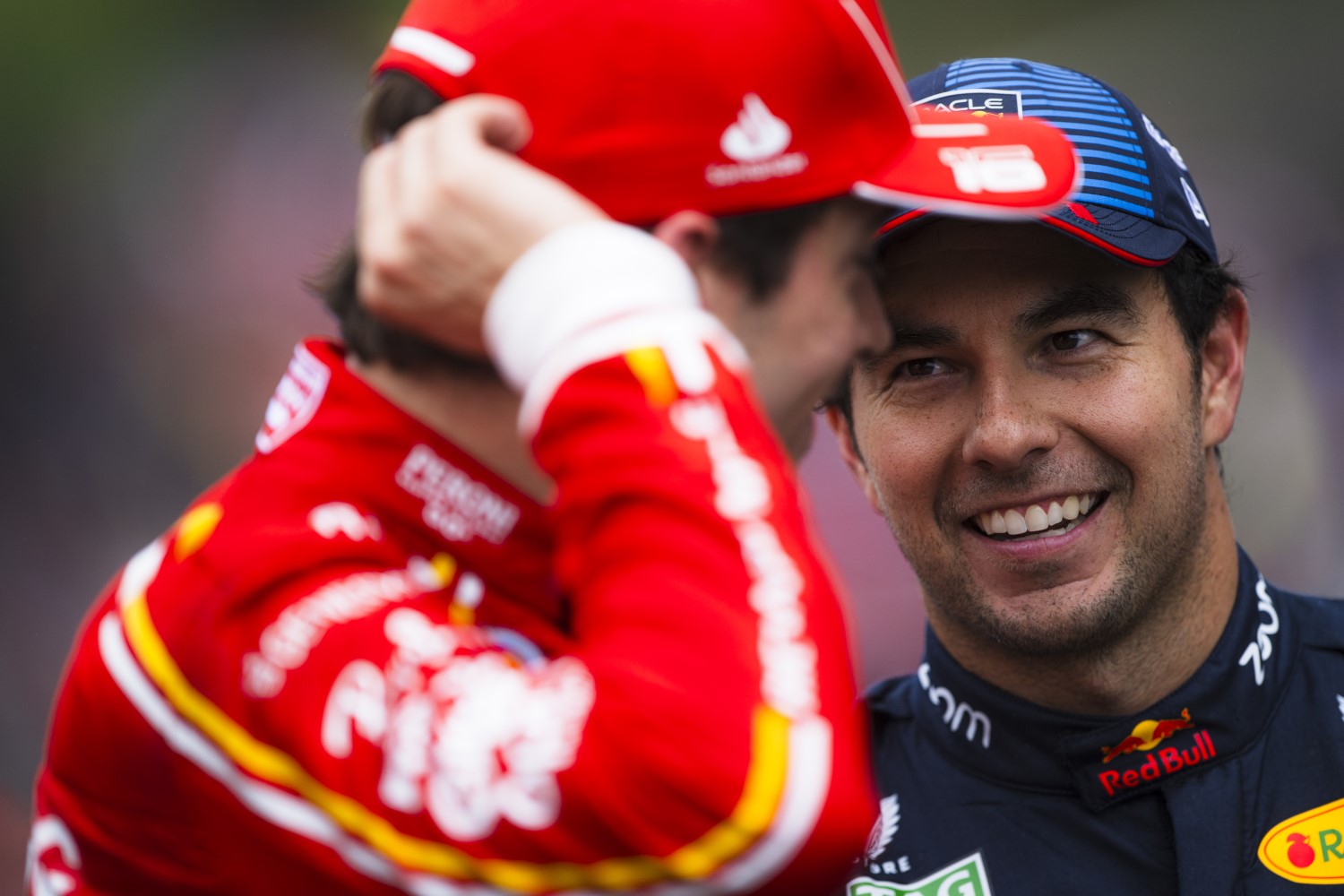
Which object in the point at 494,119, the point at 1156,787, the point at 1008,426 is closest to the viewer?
the point at 494,119

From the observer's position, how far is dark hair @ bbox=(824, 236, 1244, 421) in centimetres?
226

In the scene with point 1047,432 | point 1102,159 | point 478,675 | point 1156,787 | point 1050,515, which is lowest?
point 1156,787

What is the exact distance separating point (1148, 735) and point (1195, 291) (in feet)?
2.39

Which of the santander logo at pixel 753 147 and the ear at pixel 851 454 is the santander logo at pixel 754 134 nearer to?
the santander logo at pixel 753 147

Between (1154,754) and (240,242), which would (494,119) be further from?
(240,242)

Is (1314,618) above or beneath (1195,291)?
beneath

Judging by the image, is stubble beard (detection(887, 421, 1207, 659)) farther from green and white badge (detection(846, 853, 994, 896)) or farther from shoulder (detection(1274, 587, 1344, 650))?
green and white badge (detection(846, 853, 994, 896))

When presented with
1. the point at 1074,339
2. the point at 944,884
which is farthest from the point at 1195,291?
the point at 944,884

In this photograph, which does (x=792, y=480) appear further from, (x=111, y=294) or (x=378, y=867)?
(x=111, y=294)

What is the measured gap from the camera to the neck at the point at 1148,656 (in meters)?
2.13

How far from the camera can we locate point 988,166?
5.80ft

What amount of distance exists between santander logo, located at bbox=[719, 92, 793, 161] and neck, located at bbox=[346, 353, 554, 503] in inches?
10.9

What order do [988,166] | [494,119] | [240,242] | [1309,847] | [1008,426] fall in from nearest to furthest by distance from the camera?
[494,119] < [988,166] < [1309,847] < [1008,426] < [240,242]

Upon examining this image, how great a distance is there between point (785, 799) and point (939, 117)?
1.19 meters
